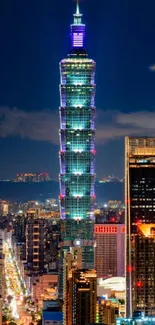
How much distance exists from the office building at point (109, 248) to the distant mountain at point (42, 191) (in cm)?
79

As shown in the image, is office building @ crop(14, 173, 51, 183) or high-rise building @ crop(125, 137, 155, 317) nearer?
high-rise building @ crop(125, 137, 155, 317)

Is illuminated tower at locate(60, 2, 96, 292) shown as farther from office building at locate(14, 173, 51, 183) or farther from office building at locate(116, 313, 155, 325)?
office building at locate(116, 313, 155, 325)

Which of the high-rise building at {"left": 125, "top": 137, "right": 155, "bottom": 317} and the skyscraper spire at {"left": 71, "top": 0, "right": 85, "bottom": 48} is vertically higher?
the skyscraper spire at {"left": 71, "top": 0, "right": 85, "bottom": 48}

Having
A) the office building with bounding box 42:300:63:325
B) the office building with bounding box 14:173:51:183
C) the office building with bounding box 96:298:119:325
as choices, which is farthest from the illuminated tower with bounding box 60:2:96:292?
the office building with bounding box 96:298:119:325

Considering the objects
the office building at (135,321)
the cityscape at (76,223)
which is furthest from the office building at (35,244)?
the office building at (135,321)

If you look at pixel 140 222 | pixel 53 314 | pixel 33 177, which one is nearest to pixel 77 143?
pixel 33 177

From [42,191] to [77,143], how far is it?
2258mm

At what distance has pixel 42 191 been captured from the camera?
22.4m

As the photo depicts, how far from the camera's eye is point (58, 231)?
21188 millimetres

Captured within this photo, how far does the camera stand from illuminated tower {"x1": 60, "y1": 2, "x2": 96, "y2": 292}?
20.3 m

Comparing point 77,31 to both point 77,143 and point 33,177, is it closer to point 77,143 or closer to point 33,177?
point 77,143

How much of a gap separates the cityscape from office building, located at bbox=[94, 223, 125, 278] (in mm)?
19

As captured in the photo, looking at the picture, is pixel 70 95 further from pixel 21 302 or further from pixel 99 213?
pixel 21 302

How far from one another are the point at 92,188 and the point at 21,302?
3.14m
